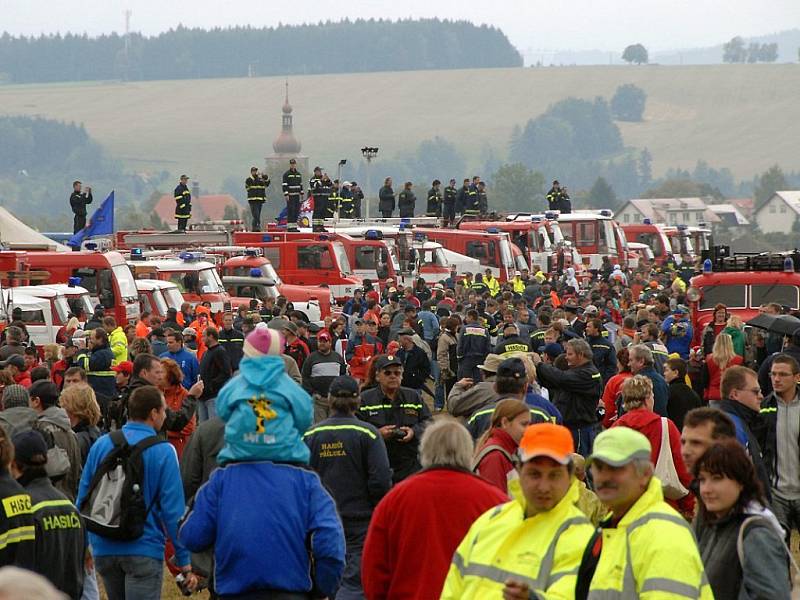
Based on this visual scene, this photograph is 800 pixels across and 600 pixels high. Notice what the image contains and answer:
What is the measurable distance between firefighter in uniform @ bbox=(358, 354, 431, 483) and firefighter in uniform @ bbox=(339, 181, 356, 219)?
30.7 metres

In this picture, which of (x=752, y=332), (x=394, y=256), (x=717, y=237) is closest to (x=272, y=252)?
(x=394, y=256)

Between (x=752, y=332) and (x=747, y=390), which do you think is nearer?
(x=747, y=390)

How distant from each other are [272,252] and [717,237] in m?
116

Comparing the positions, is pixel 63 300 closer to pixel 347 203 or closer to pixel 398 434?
pixel 398 434

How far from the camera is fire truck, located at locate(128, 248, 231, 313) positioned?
2705 cm

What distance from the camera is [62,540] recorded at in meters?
6.79

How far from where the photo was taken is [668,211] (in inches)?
6043

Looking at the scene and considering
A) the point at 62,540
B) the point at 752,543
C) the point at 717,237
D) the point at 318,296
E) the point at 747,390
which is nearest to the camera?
the point at 752,543

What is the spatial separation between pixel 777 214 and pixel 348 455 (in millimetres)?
172285

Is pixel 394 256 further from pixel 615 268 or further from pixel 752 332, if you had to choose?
pixel 752 332

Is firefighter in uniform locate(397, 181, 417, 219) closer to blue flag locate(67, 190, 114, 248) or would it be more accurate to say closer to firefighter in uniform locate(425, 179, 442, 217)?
firefighter in uniform locate(425, 179, 442, 217)

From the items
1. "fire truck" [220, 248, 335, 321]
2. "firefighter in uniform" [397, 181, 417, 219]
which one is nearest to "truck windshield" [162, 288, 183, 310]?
"fire truck" [220, 248, 335, 321]

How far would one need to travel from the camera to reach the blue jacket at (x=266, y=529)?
6.20 m

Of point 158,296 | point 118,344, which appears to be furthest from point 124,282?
point 118,344
